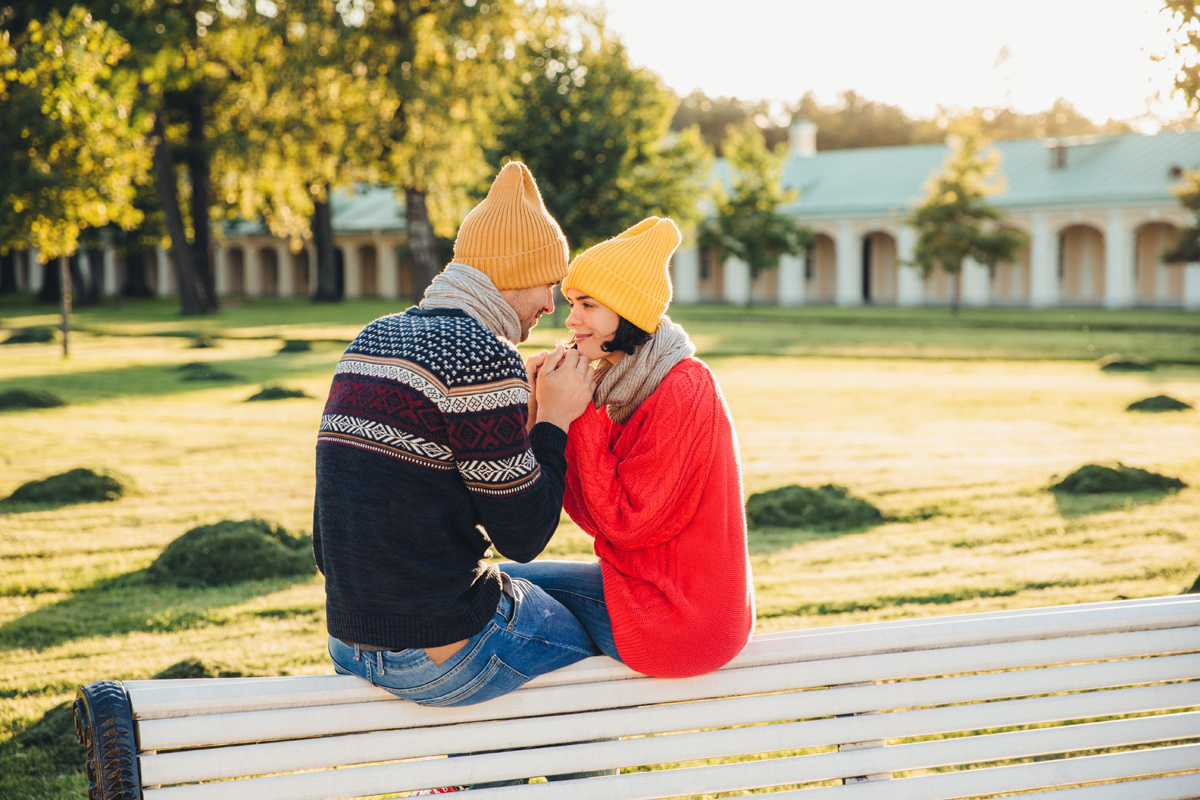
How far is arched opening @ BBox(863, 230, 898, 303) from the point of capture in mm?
48219

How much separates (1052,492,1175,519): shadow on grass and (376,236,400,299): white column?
4961 cm

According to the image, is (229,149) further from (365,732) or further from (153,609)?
(365,732)

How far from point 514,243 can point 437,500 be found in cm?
63

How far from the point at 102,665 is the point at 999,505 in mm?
5943

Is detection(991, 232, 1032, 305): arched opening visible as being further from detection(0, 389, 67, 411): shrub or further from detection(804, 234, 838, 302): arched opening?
detection(0, 389, 67, 411): shrub

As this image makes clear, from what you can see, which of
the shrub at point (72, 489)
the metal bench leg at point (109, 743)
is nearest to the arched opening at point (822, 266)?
the shrub at point (72, 489)

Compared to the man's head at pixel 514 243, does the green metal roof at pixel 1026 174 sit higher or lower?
higher

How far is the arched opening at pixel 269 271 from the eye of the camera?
6169 cm

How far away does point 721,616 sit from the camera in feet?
7.33

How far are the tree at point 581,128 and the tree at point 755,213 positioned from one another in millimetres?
17361

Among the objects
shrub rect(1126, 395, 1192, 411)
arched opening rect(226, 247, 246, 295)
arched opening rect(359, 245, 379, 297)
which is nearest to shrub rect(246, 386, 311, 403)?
shrub rect(1126, 395, 1192, 411)

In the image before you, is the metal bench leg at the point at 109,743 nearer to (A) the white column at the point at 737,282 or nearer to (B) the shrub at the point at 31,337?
(B) the shrub at the point at 31,337

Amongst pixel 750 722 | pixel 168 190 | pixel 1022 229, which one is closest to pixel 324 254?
pixel 168 190

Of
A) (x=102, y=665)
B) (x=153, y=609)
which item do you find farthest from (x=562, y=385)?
(x=153, y=609)
